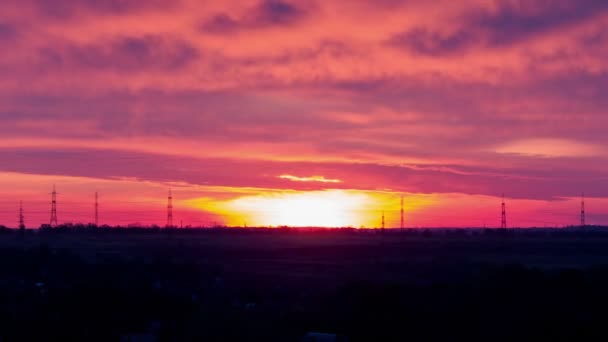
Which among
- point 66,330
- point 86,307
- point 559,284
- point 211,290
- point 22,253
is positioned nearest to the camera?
point 66,330

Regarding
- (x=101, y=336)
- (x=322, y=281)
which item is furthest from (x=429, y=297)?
(x=322, y=281)

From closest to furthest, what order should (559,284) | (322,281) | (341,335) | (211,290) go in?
(341,335) → (559,284) → (211,290) → (322,281)

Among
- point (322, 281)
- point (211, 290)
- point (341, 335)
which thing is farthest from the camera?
point (322, 281)

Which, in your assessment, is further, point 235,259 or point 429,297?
point 235,259

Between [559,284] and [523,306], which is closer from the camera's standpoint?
[523,306]

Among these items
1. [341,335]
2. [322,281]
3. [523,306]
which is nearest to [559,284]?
[523,306]

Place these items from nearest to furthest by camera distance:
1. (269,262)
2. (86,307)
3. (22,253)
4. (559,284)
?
1. (86,307)
2. (559,284)
3. (22,253)
4. (269,262)

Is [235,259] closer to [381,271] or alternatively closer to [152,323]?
[381,271]

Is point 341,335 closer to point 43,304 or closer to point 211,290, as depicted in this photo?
point 43,304
